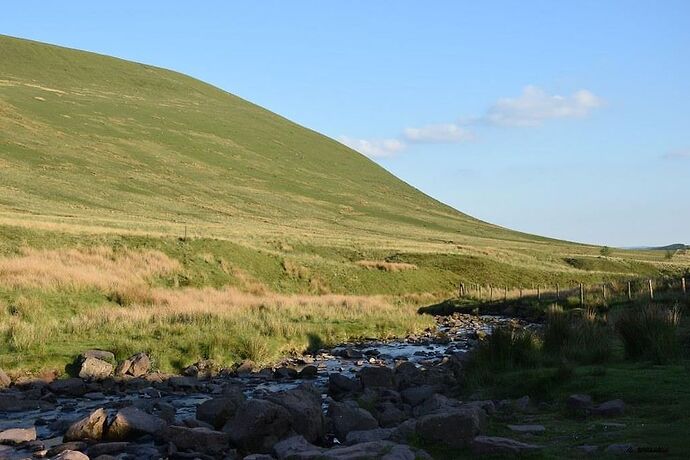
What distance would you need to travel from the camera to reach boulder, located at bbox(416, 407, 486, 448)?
12.4 meters

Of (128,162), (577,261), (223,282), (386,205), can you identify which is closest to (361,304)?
(223,282)

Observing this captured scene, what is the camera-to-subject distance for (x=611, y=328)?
2466 cm

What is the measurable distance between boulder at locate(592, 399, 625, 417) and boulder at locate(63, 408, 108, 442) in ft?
32.4

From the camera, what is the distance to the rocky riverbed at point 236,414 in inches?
499

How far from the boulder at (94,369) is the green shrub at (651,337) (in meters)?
15.3

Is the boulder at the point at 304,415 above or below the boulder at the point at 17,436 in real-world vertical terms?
above

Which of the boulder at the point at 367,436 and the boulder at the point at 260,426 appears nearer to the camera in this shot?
the boulder at the point at 367,436

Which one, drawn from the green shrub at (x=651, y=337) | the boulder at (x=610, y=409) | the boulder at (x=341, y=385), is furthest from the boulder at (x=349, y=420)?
the green shrub at (x=651, y=337)

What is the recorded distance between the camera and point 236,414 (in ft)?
46.9

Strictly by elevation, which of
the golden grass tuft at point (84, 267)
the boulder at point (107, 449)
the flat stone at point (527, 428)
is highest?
the golden grass tuft at point (84, 267)

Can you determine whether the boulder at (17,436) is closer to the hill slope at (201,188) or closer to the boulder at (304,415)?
the boulder at (304,415)

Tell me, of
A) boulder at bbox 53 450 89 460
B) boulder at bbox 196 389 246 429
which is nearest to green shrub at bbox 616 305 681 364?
boulder at bbox 196 389 246 429

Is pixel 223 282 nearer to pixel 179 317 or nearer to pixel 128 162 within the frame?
pixel 179 317

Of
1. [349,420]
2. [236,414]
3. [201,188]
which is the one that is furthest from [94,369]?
[201,188]
